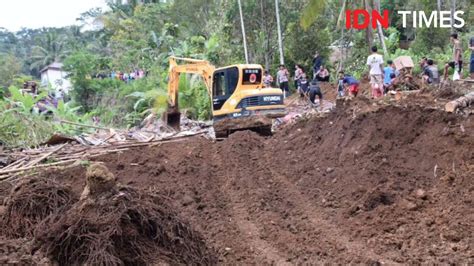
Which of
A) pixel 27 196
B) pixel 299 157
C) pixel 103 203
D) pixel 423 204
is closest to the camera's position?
pixel 103 203

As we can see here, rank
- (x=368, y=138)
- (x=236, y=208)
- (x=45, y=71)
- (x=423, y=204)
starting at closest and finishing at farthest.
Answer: (x=423, y=204), (x=236, y=208), (x=368, y=138), (x=45, y=71)

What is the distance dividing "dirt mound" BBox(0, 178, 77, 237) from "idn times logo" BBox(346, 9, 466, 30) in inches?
673

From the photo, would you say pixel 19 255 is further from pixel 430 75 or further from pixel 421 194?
pixel 430 75

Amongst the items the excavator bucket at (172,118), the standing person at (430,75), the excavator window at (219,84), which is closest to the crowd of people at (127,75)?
the excavator bucket at (172,118)

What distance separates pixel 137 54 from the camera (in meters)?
36.5

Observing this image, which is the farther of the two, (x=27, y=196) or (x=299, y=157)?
(x=299, y=157)

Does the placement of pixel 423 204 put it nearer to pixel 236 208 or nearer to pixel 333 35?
pixel 236 208

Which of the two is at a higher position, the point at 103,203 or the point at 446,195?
the point at 103,203

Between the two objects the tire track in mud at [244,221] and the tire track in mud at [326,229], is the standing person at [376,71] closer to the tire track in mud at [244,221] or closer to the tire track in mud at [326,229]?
the tire track in mud at [244,221]

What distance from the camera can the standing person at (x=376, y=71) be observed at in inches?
629

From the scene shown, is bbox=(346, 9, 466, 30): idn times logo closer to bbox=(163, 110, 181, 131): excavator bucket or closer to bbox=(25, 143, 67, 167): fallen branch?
bbox=(163, 110, 181, 131): excavator bucket

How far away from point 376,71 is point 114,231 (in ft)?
42.2

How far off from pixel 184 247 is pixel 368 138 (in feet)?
17.2

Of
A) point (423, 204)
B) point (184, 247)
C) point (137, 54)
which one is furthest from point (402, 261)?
point (137, 54)
